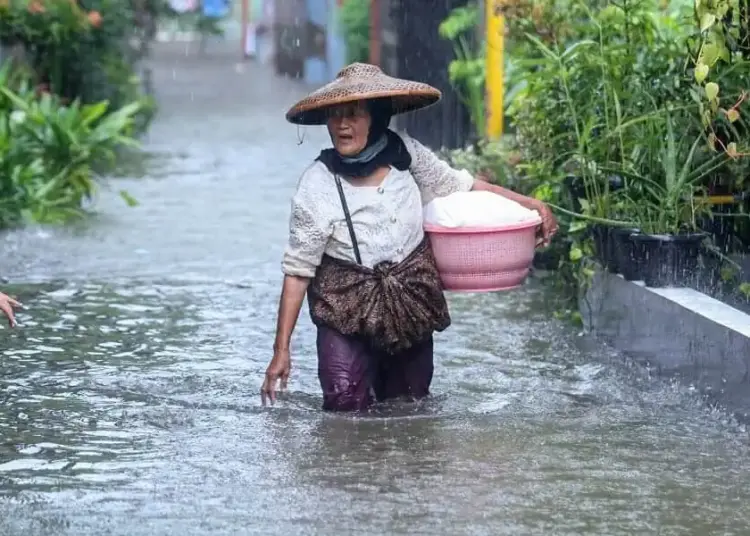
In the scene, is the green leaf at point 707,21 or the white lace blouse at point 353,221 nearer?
the white lace blouse at point 353,221

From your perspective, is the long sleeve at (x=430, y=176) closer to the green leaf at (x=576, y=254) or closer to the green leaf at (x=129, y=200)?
the green leaf at (x=576, y=254)

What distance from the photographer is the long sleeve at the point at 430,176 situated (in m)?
6.85

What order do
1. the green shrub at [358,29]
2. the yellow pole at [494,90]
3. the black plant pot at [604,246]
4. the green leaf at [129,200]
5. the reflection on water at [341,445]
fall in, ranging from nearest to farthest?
the reflection on water at [341,445] < the black plant pot at [604,246] < the yellow pole at [494,90] < the green leaf at [129,200] < the green shrub at [358,29]

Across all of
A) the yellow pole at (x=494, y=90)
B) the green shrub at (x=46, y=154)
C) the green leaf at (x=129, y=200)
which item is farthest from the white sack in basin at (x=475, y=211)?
the green leaf at (x=129, y=200)

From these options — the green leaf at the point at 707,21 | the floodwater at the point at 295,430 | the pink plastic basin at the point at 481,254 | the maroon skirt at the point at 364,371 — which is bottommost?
the floodwater at the point at 295,430

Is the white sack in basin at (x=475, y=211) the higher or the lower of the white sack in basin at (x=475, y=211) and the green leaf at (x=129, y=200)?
the higher

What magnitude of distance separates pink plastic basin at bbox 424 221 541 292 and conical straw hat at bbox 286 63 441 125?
534 mm

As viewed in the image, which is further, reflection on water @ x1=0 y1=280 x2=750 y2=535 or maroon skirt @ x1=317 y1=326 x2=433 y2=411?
maroon skirt @ x1=317 y1=326 x2=433 y2=411

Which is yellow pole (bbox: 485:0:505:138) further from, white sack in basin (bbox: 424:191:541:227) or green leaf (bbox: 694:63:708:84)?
white sack in basin (bbox: 424:191:541:227)

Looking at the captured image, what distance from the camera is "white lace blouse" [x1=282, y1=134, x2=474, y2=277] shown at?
21.4 ft

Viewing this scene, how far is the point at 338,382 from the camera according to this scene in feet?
22.1

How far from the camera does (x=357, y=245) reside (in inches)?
259

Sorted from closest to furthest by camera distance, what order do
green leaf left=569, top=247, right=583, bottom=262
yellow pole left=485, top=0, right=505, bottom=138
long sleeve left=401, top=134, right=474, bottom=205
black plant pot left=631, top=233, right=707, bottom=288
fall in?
long sleeve left=401, top=134, right=474, bottom=205 < black plant pot left=631, top=233, right=707, bottom=288 < green leaf left=569, top=247, right=583, bottom=262 < yellow pole left=485, top=0, right=505, bottom=138

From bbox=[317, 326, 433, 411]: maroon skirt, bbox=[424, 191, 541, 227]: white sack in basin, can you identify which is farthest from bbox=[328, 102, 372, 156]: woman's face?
bbox=[317, 326, 433, 411]: maroon skirt
